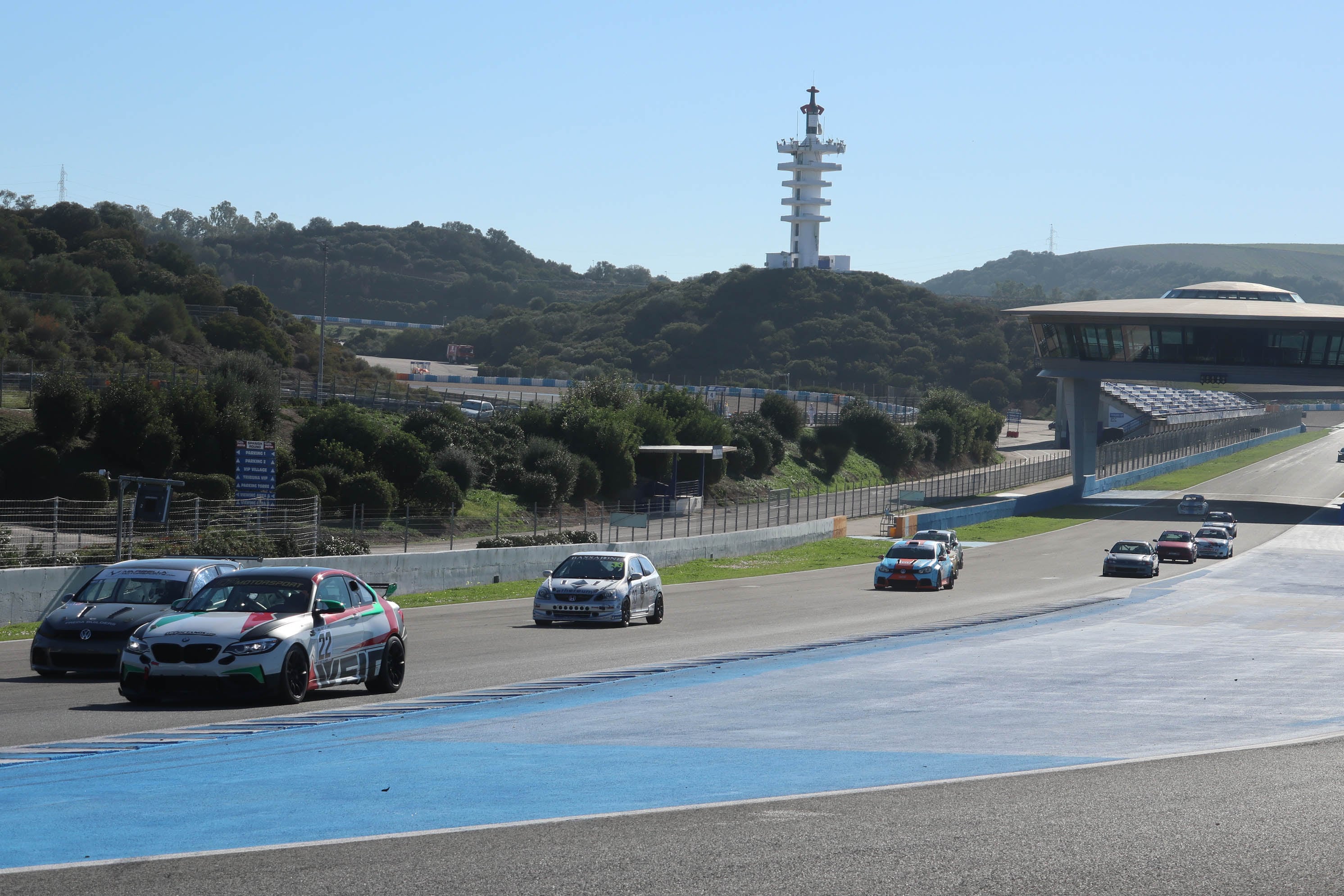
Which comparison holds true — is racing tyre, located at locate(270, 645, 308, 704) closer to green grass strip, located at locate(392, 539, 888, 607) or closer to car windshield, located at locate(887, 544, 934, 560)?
green grass strip, located at locate(392, 539, 888, 607)

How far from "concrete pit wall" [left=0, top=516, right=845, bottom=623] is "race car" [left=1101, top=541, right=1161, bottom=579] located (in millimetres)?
13730

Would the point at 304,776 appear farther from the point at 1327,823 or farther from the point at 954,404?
the point at 954,404

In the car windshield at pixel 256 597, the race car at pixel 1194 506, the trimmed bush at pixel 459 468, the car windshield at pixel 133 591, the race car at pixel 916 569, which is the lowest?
the race car at pixel 916 569

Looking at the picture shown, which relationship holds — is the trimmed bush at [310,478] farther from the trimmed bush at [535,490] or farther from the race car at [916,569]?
the race car at [916,569]

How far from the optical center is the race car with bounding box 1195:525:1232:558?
55281 mm

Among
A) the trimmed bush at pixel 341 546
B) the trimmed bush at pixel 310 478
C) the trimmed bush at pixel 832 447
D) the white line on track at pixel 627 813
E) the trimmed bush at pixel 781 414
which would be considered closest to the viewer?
the white line on track at pixel 627 813

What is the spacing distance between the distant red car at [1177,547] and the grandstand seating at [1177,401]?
8956 centimetres

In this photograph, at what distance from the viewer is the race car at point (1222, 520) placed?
214 ft

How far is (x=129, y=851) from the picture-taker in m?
7.75

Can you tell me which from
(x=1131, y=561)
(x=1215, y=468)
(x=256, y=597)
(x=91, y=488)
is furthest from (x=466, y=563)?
(x=1215, y=468)

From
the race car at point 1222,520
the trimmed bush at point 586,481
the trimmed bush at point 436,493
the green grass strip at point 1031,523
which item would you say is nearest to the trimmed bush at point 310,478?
the trimmed bush at point 436,493

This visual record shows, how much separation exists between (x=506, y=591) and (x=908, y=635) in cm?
1392

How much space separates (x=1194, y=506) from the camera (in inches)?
3002

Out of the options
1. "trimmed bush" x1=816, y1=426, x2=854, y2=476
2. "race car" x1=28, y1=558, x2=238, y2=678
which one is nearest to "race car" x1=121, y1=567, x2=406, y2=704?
Result: "race car" x1=28, y1=558, x2=238, y2=678
